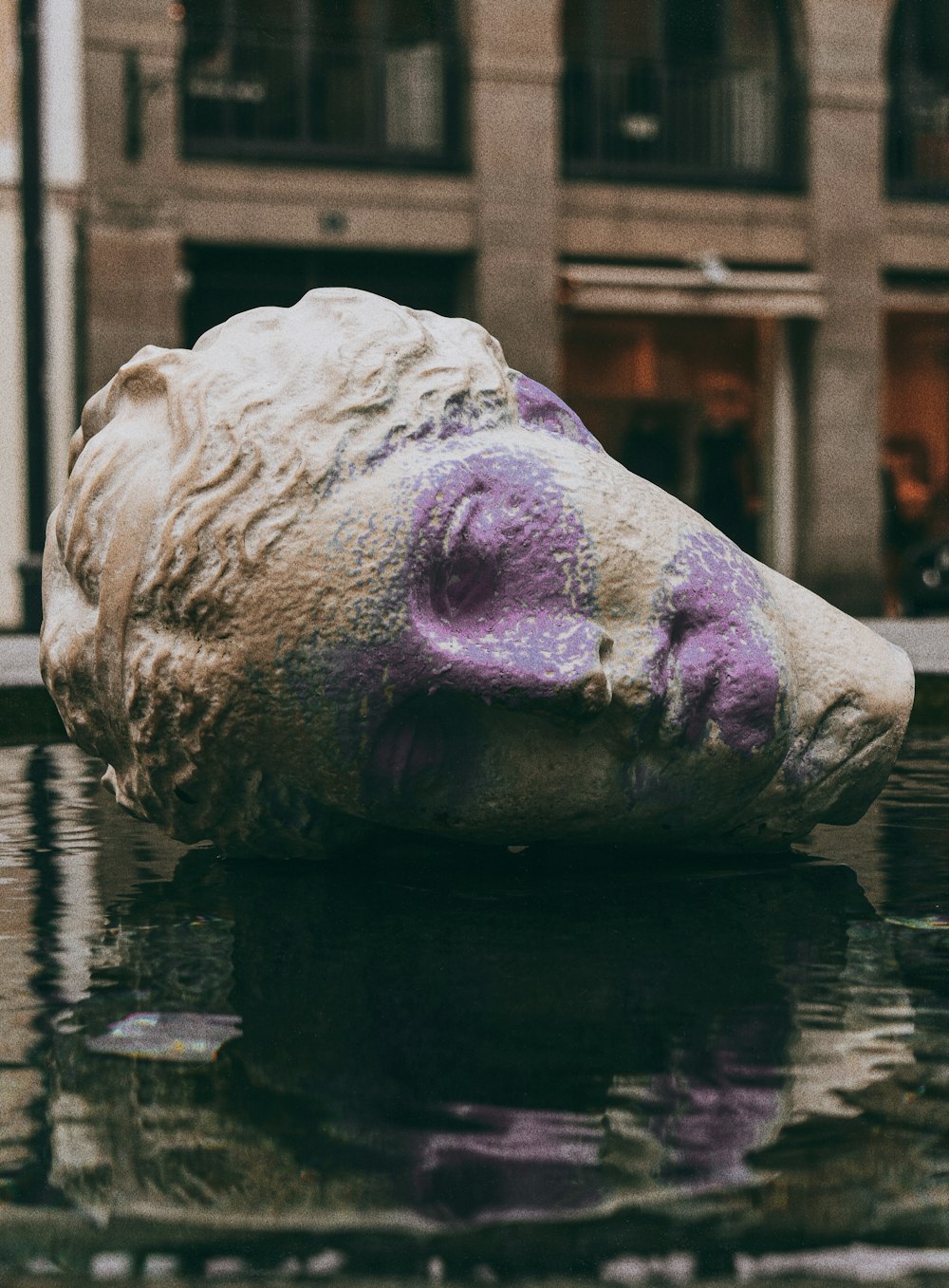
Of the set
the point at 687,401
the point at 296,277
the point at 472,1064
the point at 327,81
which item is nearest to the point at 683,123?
the point at 687,401

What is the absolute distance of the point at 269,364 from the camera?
13.9ft

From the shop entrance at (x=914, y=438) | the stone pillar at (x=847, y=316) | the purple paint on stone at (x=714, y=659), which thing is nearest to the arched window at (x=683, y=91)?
the stone pillar at (x=847, y=316)

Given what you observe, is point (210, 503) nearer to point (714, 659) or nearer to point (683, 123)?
point (714, 659)

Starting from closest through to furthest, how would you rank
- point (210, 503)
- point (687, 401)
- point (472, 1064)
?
1. point (472, 1064)
2. point (210, 503)
3. point (687, 401)

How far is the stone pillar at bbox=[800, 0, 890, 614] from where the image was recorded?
19.1 m

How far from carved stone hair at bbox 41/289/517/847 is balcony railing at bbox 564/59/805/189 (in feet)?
49.0

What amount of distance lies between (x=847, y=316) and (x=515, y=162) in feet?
11.6

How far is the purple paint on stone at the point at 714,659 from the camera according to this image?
4121 millimetres

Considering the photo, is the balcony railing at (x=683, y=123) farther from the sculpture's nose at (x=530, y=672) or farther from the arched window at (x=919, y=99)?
the sculpture's nose at (x=530, y=672)

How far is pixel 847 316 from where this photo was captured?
19359 mm

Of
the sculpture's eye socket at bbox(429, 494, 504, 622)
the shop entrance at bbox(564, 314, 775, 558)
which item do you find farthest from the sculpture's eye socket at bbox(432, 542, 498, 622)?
the shop entrance at bbox(564, 314, 775, 558)

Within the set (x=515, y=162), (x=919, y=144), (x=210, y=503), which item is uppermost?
(x=919, y=144)

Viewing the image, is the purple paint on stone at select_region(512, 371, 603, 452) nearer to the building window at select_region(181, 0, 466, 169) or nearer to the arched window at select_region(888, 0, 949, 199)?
the building window at select_region(181, 0, 466, 169)

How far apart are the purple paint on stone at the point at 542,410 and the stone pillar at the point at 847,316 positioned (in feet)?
48.8
